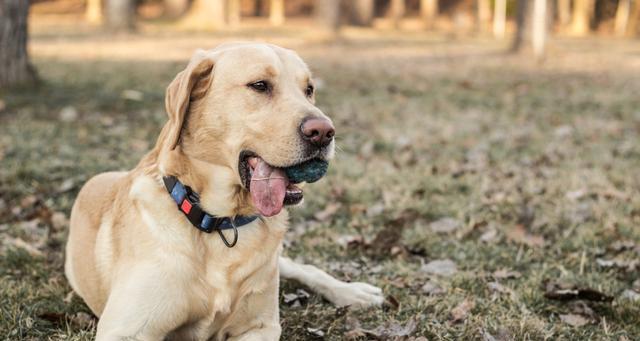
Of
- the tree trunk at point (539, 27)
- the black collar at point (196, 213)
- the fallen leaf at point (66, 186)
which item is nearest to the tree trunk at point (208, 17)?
the tree trunk at point (539, 27)

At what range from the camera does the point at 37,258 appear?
4410 mm

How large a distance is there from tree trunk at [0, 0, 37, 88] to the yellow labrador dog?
6.14m

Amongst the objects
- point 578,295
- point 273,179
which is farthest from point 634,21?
point 273,179

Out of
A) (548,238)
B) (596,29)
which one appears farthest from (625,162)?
(596,29)

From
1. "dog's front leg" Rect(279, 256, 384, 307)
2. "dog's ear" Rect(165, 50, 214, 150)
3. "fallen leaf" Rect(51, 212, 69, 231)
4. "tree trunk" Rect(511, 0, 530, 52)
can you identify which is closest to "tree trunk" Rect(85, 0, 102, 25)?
"tree trunk" Rect(511, 0, 530, 52)

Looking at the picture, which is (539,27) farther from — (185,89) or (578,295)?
(185,89)

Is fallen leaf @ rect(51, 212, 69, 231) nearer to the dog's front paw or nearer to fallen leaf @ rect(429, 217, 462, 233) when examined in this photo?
the dog's front paw

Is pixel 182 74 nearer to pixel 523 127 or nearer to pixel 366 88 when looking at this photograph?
pixel 523 127

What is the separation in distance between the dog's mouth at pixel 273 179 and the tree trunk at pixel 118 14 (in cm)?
1958

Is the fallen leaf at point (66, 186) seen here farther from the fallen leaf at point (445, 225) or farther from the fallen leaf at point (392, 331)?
the fallen leaf at point (392, 331)

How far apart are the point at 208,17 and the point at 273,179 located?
25.2 meters

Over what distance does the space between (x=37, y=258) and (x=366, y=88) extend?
842cm

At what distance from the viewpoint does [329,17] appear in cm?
2158

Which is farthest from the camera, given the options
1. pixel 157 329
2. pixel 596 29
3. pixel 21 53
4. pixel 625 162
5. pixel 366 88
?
pixel 596 29
